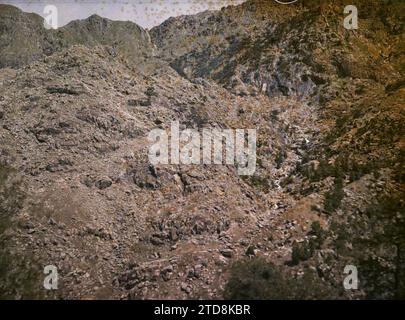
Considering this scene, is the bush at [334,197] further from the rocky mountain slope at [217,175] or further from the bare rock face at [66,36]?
the bare rock face at [66,36]

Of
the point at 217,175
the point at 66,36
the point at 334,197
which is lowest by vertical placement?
the point at 334,197

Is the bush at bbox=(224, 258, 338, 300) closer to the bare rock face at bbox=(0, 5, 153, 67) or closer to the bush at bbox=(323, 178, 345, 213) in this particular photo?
the bush at bbox=(323, 178, 345, 213)

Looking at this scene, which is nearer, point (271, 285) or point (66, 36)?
point (271, 285)

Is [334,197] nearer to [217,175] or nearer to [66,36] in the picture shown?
[217,175]

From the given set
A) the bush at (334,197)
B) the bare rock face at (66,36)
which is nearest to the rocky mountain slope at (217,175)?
the bush at (334,197)

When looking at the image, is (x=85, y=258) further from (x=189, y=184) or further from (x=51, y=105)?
(x=51, y=105)

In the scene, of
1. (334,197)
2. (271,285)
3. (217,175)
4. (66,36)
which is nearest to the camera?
(271,285)

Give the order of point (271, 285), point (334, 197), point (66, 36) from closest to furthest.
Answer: point (271, 285), point (334, 197), point (66, 36)

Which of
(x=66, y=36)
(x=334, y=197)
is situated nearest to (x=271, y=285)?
(x=334, y=197)

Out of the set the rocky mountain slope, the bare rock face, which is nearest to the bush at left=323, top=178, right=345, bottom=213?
the rocky mountain slope
